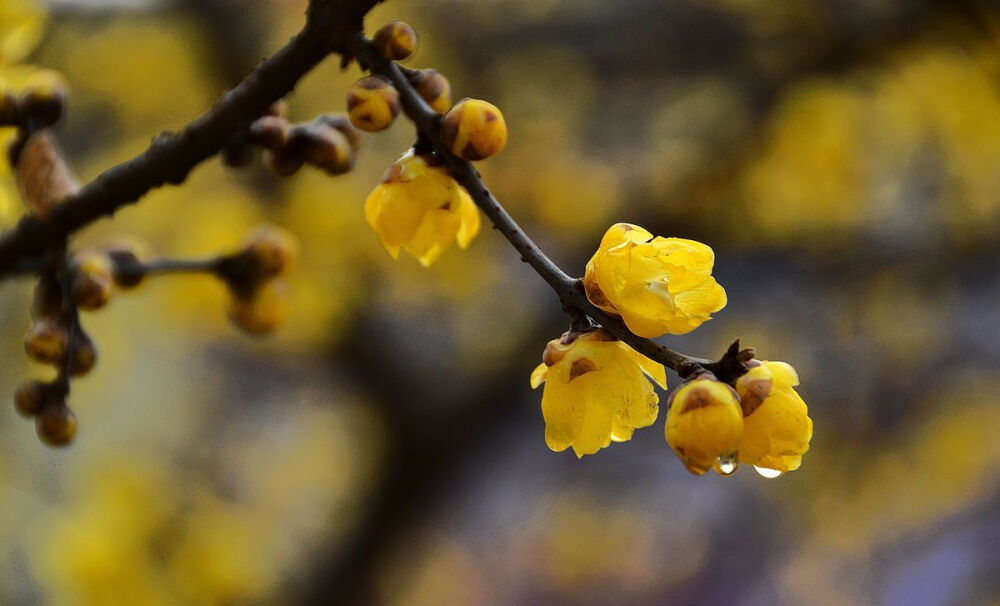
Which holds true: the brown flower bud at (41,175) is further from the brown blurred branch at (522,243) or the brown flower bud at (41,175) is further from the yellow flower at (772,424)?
the yellow flower at (772,424)

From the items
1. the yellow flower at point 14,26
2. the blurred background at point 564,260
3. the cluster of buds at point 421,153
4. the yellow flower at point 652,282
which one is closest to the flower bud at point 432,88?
the cluster of buds at point 421,153

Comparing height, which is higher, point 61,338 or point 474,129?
point 474,129

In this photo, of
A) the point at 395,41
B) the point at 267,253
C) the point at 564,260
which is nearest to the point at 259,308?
the point at 267,253

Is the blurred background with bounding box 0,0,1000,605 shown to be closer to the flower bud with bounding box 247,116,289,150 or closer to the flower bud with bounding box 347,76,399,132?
the flower bud with bounding box 247,116,289,150

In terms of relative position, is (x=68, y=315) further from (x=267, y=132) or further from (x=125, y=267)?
(x=267, y=132)

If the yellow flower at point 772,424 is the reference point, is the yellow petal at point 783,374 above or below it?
above

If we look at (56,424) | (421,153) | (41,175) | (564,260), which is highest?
(421,153)

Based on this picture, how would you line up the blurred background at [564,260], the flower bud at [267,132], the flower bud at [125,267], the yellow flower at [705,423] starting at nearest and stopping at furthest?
the yellow flower at [705,423] < the flower bud at [267,132] < the flower bud at [125,267] < the blurred background at [564,260]

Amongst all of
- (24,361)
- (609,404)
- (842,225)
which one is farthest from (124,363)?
(609,404)
